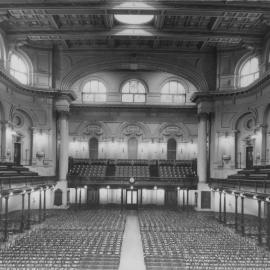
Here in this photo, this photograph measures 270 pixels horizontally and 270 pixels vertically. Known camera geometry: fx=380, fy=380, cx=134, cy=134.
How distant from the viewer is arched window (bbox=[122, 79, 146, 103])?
4128 cm

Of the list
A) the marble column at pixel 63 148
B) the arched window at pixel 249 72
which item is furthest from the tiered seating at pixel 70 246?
the arched window at pixel 249 72

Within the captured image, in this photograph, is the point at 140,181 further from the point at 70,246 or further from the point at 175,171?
the point at 70,246

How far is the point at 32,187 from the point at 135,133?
56.4 ft

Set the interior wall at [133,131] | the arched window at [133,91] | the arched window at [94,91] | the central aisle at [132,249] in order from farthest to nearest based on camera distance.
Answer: the arched window at [133,91], the arched window at [94,91], the interior wall at [133,131], the central aisle at [132,249]

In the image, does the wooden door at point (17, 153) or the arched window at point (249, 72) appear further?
the arched window at point (249, 72)

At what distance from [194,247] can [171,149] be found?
2354 centimetres

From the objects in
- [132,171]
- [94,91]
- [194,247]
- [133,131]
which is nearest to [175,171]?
[132,171]

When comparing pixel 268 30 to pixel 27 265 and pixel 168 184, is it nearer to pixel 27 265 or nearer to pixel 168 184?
pixel 168 184

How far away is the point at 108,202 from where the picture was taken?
38875mm

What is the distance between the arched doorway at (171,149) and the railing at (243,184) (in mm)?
7863

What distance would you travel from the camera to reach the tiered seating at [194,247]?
14172 mm

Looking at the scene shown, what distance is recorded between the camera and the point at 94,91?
4122 cm

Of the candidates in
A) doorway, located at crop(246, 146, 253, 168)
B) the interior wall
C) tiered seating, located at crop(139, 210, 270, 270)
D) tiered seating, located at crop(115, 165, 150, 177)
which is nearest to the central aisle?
tiered seating, located at crop(139, 210, 270, 270)

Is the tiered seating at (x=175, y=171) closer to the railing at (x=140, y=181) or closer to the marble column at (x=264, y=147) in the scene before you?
the railing at (x=140, y=181)
